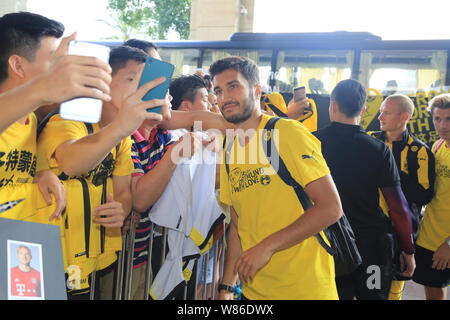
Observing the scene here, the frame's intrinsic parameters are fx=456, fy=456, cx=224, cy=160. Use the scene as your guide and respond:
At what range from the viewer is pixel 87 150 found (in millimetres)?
1690

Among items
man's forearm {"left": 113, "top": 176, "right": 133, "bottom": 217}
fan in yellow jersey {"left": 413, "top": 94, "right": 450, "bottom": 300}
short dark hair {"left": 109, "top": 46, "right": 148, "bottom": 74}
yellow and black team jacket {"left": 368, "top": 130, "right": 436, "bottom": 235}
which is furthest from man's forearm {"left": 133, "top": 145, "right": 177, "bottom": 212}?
fan in yellow jersey {"left": 413, "top": 94, "right": 450, "bottom": 300}

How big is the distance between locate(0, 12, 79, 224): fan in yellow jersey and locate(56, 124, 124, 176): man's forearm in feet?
0.42

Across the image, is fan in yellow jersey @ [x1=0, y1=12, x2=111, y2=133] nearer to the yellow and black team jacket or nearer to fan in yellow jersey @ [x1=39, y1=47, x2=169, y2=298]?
fan in yellow jersey @ [x1=39, y1=47, x2=169, y2=298]

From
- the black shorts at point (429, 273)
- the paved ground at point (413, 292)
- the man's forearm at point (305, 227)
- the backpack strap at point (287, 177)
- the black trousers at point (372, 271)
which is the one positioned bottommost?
the paved ground at point (413, 292)

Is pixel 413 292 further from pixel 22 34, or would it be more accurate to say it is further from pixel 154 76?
pixel 22 34

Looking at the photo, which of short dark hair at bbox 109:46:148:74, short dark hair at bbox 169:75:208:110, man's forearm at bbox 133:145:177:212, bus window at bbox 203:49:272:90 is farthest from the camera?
bus window at bbox 203:49:272:90

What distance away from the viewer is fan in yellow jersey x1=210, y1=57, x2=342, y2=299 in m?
2.07

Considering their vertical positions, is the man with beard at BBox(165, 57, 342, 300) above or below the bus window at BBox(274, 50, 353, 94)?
below

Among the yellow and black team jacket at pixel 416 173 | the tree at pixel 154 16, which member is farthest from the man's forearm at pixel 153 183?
the tree at pixel 154 16

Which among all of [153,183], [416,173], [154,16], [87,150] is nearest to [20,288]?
[87,150]

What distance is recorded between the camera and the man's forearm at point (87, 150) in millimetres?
1514

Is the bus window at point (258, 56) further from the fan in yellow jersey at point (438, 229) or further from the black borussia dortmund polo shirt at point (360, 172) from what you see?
the black borussia dortmund polo shirt at point (360, 172)

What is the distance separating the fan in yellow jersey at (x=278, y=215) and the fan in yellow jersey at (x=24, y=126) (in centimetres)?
89

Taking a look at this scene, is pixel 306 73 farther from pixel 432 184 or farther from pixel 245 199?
pixel 245 199
